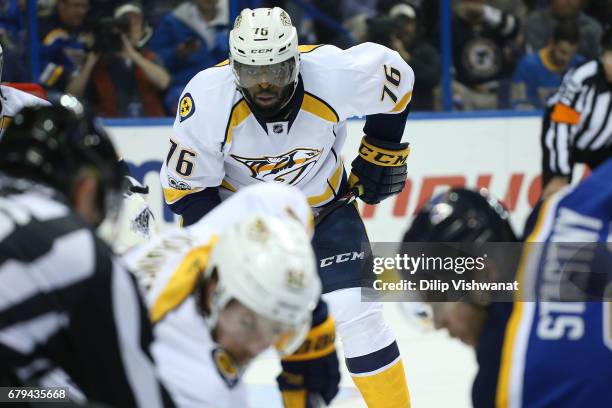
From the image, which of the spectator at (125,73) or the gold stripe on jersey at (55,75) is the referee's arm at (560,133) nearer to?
the spectator at (125,73)

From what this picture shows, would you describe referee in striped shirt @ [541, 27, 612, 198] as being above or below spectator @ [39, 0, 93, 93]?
above

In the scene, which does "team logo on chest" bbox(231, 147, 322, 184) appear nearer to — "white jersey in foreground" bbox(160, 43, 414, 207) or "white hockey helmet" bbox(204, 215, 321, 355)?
"white jersey in foreground" bbox(160, 43, 414, 207)

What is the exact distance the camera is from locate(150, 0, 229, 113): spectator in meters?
6.37

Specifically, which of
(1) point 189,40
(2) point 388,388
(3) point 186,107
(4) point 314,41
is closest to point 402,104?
(3) point 186,107

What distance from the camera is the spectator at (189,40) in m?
6.37

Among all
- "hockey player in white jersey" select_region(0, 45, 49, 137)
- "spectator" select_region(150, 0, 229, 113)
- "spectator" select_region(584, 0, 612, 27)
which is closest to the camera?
"hockey player in white jersey" select_region(0, 45, 49, 137)

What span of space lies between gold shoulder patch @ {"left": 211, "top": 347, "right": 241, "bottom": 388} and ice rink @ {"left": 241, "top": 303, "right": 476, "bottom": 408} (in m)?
2.06

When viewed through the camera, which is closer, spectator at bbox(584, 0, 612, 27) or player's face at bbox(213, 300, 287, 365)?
player's face at bbox(213, 300, 287, 365)

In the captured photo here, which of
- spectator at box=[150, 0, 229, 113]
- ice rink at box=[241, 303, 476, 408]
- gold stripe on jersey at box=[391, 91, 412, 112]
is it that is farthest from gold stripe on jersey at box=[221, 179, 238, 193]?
spectator at box=[150, 0, 229, 113]

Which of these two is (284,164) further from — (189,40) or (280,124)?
(189,40)

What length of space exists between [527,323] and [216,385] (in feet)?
1.81

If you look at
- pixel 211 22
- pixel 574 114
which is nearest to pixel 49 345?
pixel 574 114

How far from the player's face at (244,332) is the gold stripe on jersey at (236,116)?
5.70 feet

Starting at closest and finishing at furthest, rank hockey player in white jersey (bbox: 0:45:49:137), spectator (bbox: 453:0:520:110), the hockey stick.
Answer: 1. hockey player in white jersey (bbox: 0:45:49:137)
2. the hockey stick
3. spectator (bbox: 453:0:520:110)
